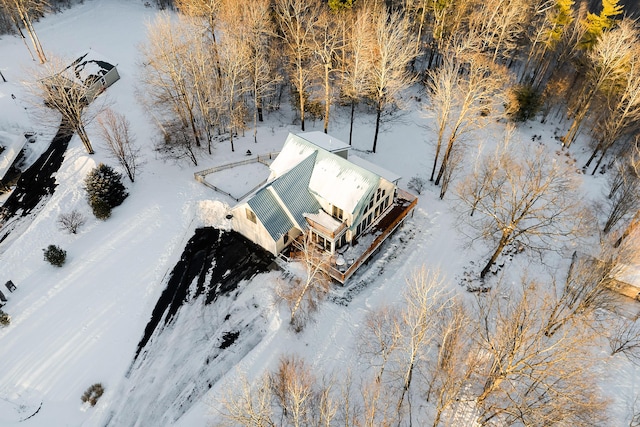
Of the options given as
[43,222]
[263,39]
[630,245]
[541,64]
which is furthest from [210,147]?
[541,64]

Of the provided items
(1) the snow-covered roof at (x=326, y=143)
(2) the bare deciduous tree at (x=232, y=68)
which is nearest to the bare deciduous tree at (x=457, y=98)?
(1) the snow-covered roof at (x=326, y=143)

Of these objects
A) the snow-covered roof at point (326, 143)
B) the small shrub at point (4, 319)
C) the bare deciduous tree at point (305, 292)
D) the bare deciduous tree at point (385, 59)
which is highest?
the bare deciduous tree at point (385, 59)

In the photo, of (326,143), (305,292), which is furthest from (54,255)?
(326,143)

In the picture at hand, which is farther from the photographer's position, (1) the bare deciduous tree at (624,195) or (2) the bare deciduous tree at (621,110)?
(2) the bare deciduous tree at (621,110)

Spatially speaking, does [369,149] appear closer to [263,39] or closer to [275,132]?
[275,132]

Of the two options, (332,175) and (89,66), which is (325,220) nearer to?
(332,175)

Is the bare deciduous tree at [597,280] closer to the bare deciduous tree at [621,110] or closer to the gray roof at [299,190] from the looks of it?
the bare deciduous tree at [621,110]

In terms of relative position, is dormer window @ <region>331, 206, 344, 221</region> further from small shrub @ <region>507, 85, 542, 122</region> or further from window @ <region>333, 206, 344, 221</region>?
small shrub @ <region>507, 85, 542, 122</region>

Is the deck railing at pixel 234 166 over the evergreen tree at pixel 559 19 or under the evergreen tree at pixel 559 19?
under
